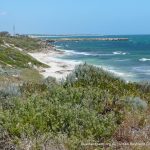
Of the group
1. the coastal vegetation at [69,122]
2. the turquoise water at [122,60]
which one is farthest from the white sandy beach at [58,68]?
the coastal vegetation at [69,122]

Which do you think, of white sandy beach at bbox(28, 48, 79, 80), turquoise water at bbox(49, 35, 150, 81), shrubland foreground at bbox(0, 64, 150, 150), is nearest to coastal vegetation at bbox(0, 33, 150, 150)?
shrubland foreground at bbox(0, 64, 150, 150)

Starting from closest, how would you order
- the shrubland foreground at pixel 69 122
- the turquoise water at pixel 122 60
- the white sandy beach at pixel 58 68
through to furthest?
the shrubland foreground at pixel 69 122 → the white sandy beach at pixel 58 68 → the turquoise water at pixel 122 60

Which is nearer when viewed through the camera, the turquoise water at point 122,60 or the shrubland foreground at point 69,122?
the shrubland foreground at point 69,122

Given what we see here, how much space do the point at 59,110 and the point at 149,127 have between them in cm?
140

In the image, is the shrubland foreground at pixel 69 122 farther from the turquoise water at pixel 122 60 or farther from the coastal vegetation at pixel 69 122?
the turquoise water at pixel 122 60

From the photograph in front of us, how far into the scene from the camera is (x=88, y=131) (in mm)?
6633

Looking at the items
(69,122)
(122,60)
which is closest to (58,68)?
(122,60)

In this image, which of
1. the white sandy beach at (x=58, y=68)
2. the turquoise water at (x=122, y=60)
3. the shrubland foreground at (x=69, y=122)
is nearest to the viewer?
the shrubland foreground at (x=69, y=122)

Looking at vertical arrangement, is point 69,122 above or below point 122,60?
above

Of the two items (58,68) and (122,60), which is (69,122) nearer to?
(58,68)

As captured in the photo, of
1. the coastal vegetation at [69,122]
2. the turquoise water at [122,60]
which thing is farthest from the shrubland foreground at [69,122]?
the turquoise water at [122,60]

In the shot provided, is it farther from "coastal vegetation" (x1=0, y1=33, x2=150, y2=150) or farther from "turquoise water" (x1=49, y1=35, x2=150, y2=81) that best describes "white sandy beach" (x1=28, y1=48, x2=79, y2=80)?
"coastal vegetation" (x1=0, y1=33, x2=150, y2=150)

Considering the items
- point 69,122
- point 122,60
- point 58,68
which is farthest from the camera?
point 122,60

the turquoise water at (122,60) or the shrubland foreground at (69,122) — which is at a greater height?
the shrubland foreground at (69,122)
